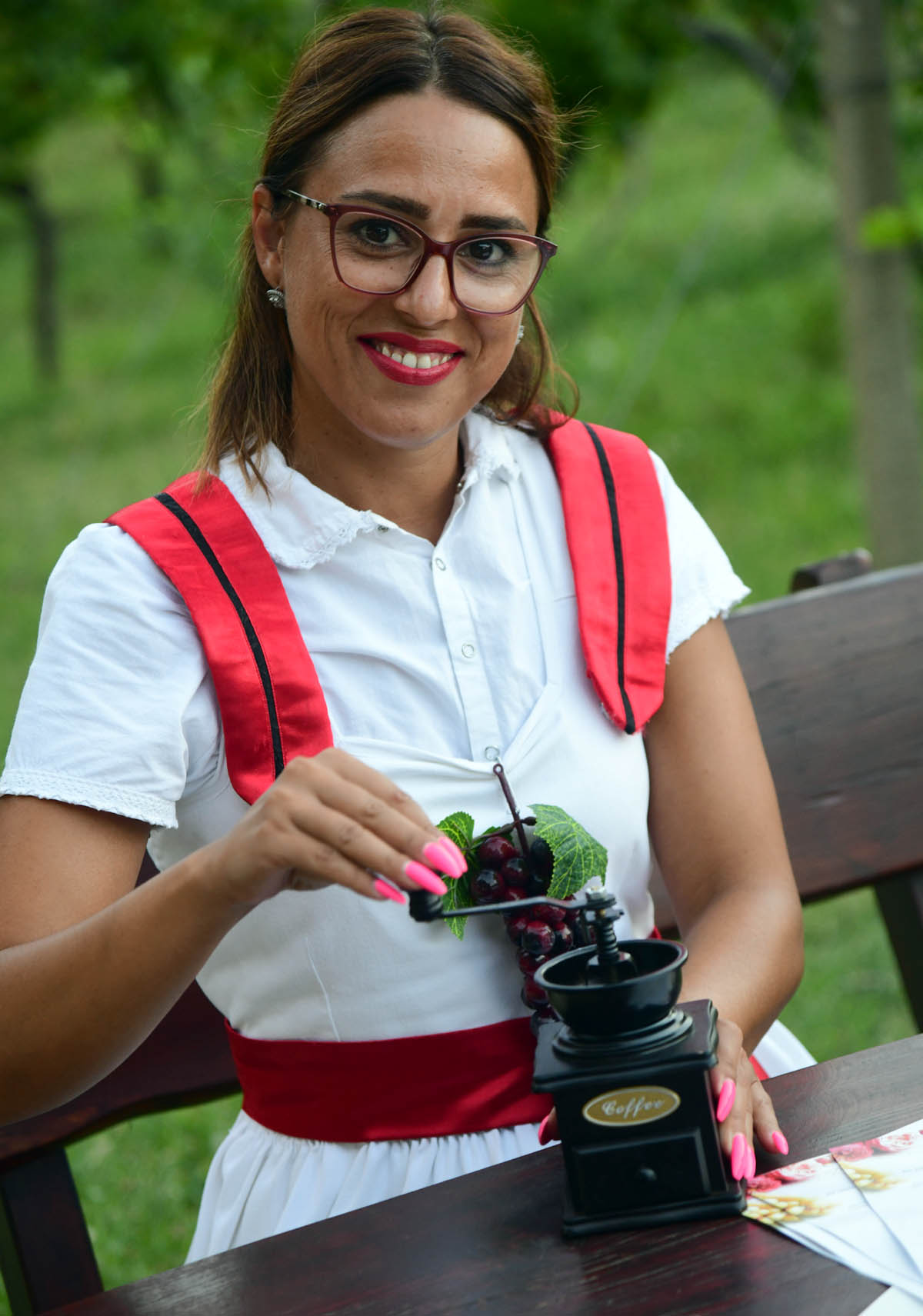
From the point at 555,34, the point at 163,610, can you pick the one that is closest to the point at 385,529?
the point at 163,610

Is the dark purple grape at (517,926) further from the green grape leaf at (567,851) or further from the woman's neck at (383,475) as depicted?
the woman's neck at (383,475)

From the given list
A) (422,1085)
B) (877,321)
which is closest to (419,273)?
(422,1085)

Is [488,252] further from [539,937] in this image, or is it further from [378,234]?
[539,937]

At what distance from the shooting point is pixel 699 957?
1.73m

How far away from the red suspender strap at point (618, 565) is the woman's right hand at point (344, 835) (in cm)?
59

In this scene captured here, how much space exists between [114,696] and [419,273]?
55 centimetres

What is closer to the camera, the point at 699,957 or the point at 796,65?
the point at 699,957

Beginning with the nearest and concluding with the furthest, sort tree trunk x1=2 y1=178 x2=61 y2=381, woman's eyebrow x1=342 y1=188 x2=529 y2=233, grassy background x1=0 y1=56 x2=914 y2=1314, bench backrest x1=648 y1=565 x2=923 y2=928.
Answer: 1. woman's eyebrow x1=342 y1=188 x2=529 y2=233
2. bench backrest x1=648 y1=565 x2=923 y2=928
3. grassy background x1=0 y1=56 x2=914 y2=1314
4. tree trunk x1=2 y1=178 x2=61 y2=381

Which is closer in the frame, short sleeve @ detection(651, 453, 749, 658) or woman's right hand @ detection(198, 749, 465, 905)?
woman's right hand @ detection(198, 749, 465, 905)

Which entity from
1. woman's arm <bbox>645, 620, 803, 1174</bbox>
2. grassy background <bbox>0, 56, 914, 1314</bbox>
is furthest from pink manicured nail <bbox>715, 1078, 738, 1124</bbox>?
grassy background <bbox>0, 56, 914, 1314</bbox>

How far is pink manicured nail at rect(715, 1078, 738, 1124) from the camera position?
1295 mm

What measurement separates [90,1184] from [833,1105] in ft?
6.11

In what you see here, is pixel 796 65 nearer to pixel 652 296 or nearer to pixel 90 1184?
pixel 90 1184

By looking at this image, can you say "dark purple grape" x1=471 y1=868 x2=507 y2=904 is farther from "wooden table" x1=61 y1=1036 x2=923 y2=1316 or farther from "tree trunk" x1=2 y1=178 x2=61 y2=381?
"tree trunk" x1=2 y1=178 x2=61 y2=381
